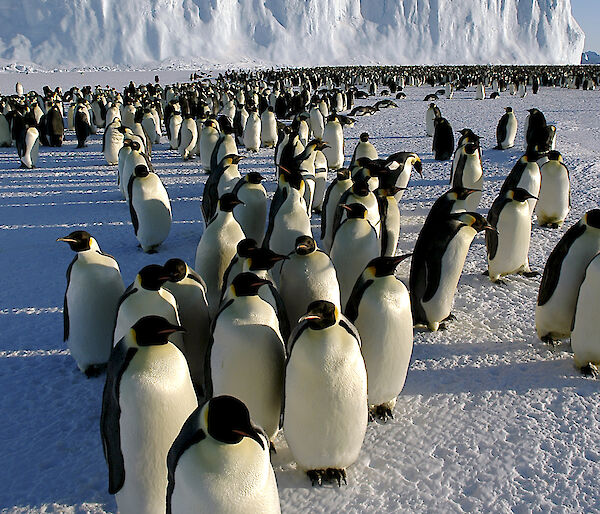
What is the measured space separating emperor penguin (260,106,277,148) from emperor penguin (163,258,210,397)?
27.5 feet

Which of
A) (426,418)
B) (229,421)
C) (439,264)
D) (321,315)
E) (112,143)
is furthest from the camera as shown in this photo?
(112,143)

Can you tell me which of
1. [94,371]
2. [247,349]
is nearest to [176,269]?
[247,349]

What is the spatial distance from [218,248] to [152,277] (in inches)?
42.1

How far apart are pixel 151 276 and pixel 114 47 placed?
4814 centimetres

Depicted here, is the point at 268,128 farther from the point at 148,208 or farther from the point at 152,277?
the point at 152,277

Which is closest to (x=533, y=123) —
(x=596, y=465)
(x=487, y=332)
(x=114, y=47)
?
(x=487, y=332)

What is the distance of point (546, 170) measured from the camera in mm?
5188

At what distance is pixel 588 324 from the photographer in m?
2.77

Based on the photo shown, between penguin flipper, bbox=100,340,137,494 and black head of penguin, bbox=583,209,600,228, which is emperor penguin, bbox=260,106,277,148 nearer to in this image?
black head of penguin, bbox=583,209,600,228

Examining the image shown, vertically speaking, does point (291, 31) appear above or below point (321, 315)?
above

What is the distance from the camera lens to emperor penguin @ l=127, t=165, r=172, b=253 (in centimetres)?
470

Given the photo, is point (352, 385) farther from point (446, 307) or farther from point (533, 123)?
point (533, 123)

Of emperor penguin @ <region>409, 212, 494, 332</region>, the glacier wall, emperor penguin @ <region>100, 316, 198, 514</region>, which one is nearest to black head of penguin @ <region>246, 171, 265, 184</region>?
emperor penguin @ <region>409, 212, 494, 332</region>

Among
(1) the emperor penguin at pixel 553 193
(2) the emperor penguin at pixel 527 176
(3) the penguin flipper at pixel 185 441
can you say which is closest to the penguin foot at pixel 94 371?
(3) the penguin flipper at pixel 185 441
